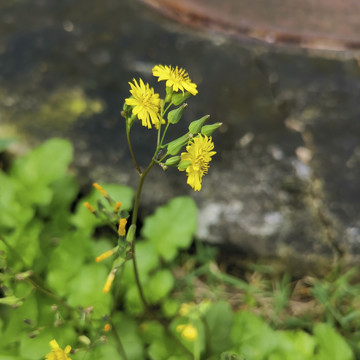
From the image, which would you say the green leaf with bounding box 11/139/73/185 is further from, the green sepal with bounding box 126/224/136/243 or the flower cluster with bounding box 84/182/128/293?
the green sepal with bounding box 126/224/136/243

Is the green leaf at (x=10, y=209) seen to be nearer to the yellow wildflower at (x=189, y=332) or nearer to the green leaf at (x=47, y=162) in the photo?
A: the green leaf at (x=47, y=162)

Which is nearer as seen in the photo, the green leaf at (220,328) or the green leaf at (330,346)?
the green leaf at (220,328)

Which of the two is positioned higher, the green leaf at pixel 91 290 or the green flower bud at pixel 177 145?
the green flower bud at pixel 177 145

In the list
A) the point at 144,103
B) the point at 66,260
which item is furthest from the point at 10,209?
the point at 144,103

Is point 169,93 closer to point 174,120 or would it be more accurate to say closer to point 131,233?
point 174,120

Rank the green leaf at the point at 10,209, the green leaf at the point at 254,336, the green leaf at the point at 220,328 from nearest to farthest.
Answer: the green leaf at the point at 220,328 → the green leaf at the point at 254,336 → the green leaf at the point at 10,209

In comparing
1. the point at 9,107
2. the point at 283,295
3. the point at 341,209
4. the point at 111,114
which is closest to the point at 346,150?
the point at 341,209

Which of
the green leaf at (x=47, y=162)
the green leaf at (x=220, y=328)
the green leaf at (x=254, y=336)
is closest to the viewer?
the green leaf at (x=220, y=328)

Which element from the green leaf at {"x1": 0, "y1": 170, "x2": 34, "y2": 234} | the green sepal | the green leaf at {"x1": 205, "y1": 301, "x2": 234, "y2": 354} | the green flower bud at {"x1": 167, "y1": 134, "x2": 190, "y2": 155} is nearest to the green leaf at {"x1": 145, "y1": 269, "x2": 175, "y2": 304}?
the green leaf at {"x1": 205, "y1": 301, "x2": 234, "y2": 354}

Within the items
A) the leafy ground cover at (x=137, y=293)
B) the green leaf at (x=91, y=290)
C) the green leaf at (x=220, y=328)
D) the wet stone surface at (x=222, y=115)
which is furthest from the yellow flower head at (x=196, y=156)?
the wet stone surface at (x=222, y=115)
